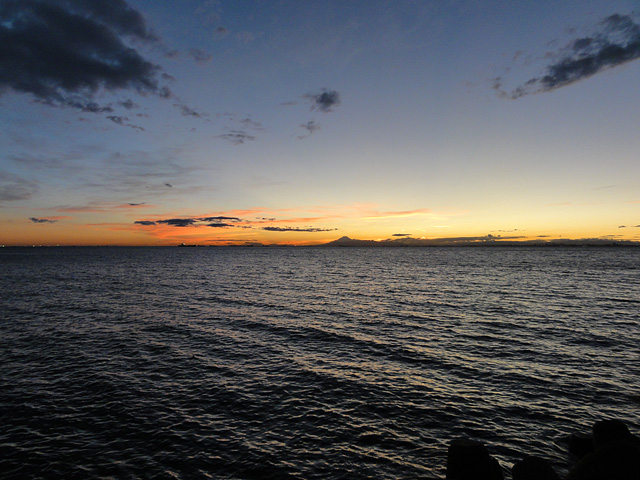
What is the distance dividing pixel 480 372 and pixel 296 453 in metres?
13.5

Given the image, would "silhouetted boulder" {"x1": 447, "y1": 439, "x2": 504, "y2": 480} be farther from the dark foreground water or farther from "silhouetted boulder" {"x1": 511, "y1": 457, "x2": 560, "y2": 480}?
the dark foreground water

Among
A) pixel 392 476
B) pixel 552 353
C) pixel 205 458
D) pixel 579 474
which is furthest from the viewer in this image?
pixel 552 353

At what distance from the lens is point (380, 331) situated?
105 feet

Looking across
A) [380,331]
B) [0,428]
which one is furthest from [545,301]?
[0,428]

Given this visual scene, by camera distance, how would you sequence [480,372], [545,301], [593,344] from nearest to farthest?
[480,372] < [593,344] < [545,301]

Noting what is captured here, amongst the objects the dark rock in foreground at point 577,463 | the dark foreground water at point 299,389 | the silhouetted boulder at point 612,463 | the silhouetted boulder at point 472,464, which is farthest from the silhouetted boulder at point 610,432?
the silhouetted boulder at point 472,464

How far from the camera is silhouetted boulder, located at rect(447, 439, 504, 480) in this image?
9.83m

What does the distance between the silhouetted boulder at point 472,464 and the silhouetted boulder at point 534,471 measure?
1.78ft

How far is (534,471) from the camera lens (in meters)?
9.77

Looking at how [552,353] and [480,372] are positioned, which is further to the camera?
[552,353]

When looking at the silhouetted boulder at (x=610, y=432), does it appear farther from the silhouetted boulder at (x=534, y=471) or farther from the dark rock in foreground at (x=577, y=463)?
the silhouetted boulder at (x=534, y=471)

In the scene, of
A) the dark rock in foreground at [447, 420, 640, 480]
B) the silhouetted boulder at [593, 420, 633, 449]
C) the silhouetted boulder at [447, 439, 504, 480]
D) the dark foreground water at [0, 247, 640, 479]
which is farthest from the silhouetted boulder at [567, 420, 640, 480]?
the dark foreground water at [0, 247, 640, 479]

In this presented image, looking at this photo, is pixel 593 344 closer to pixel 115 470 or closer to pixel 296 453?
pixel 296 453

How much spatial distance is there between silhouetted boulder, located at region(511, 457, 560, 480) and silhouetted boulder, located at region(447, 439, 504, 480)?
0.54 m
